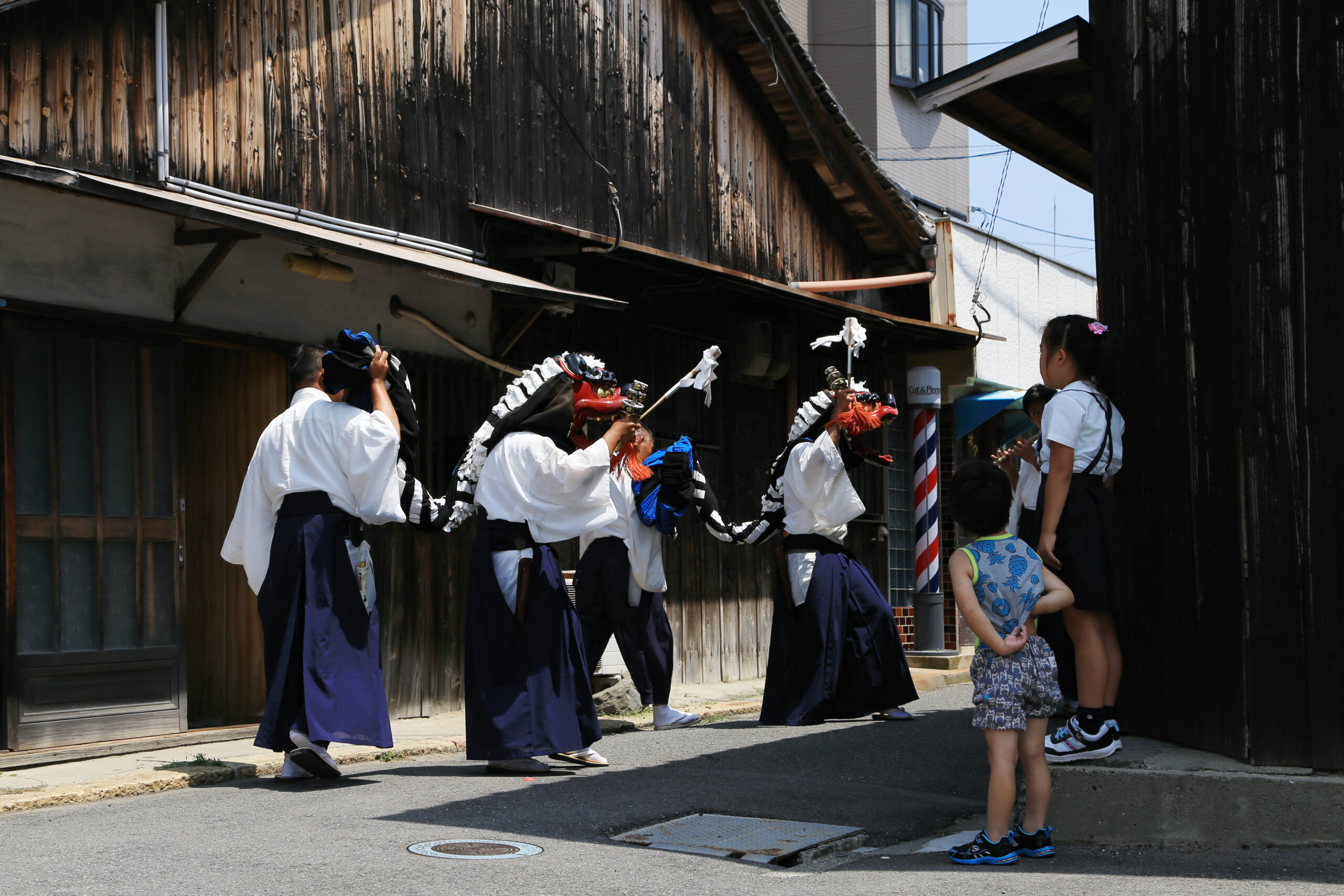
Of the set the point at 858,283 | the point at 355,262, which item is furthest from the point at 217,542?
the point at 858,283

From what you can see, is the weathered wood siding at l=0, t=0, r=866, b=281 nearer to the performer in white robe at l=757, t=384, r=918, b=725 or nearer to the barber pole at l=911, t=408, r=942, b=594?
the barber pole at l=911, t=408, r=942, b=594

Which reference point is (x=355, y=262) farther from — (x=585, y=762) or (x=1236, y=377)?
(x=1236, y=377)

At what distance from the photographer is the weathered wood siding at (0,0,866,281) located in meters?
7.59

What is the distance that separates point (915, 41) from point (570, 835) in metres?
25.2

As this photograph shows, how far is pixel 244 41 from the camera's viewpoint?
28.0ft

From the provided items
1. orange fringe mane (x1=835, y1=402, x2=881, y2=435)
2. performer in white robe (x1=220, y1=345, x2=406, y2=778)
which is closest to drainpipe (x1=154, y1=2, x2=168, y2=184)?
performer in white robe (x1=220, y1=345, x2=406, y2=778)

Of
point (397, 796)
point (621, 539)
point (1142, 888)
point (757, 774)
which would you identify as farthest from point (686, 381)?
point (1142, 888)

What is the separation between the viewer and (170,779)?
22.1ft

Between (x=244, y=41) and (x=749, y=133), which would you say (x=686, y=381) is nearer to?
(x=244, y=41)

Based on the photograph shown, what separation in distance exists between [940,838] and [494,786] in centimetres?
213

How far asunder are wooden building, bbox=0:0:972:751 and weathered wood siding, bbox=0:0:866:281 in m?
0.02

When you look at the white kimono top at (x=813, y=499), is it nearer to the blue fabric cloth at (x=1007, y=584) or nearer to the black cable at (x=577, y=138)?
the black cable at (x=577, y=138)

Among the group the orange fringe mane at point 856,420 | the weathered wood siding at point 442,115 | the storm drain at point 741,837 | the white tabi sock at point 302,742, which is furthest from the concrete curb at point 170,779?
the orange fringe mane at point 856,420

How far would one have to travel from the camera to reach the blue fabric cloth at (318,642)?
6.59 metres
